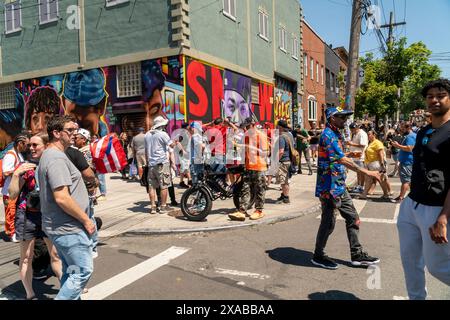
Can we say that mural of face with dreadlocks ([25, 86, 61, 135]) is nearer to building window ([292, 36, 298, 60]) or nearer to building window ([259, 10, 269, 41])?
building window ([259, 10, 269, 41])

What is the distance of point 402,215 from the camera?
3123mm

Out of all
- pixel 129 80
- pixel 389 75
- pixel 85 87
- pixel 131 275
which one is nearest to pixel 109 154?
pixel 131 275

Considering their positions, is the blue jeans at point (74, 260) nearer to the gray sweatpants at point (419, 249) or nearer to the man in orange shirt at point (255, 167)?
the gray sweatpants at point (419, 249)

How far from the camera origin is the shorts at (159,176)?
24.9 feet

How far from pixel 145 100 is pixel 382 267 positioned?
11.7m

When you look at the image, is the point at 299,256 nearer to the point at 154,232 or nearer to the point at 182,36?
the point at 154,232

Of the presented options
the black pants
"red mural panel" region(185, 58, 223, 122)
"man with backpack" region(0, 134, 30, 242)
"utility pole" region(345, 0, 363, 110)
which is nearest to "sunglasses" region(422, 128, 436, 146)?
the black pants

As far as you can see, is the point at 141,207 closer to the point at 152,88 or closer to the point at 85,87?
the point at 152,88

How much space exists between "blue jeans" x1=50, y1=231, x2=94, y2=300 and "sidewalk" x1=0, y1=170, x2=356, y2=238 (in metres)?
3.24

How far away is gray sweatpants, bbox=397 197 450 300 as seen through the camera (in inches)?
110

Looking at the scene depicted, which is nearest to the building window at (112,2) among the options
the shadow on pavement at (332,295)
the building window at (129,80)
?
the building window at (129,80)

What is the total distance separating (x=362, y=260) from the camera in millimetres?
4574

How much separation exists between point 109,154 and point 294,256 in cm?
316
